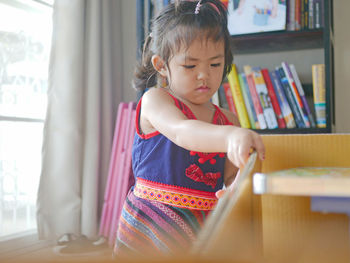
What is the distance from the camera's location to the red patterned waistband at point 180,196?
906 millimetres

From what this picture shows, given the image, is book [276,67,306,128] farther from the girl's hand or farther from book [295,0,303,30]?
the girl's hand

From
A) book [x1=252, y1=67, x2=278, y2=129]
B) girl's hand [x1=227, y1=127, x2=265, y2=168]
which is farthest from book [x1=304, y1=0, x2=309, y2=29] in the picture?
girl's hand [x1=227, y1=127, x2=265, y2=168]

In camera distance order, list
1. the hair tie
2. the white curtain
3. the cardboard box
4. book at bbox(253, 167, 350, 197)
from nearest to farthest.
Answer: book at bbox(253, 167, 350, 197) < the cardboard box < the hair tie < the white curtain

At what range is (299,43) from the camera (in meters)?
2.03

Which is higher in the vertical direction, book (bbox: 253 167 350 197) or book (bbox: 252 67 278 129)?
book (bbox: 252 67 278 129)

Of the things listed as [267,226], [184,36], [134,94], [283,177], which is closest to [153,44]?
[184,36]

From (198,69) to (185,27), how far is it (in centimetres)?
12

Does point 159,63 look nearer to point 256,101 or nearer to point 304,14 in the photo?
point 256,101

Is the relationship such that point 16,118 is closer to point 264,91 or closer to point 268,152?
point 264,91

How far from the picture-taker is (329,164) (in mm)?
778

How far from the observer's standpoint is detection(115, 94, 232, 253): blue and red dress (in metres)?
0.89

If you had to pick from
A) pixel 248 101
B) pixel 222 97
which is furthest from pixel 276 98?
pixel 222 97

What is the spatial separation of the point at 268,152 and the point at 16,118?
149 centimetres

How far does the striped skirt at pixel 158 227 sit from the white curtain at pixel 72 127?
1152 millimetres
